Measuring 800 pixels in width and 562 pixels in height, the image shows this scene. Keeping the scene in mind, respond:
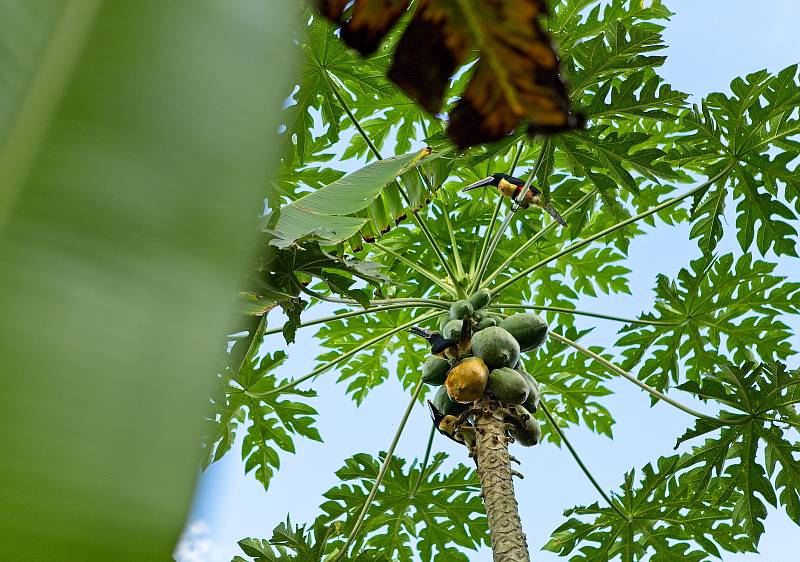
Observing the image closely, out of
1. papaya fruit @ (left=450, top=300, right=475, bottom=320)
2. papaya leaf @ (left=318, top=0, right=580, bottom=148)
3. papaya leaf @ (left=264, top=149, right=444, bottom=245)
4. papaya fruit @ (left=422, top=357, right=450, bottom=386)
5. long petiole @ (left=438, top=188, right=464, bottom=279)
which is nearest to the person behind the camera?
papaya leaf @ (left=318, top=0, right=580, bottom=148)

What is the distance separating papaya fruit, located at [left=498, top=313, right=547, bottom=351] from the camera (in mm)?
2908

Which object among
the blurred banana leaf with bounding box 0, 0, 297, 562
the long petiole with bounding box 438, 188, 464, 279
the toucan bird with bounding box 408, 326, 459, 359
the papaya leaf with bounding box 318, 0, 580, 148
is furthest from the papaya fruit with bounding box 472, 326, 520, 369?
the blurred banana leaf with bounding box 0, 0, 297, 562

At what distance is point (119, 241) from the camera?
8.4 inches

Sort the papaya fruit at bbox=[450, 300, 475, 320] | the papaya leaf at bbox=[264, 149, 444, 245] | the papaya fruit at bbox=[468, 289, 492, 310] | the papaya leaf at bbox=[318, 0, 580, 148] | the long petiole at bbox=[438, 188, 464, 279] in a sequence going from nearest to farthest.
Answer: the papaya leaf at bbox=[318, 0, 580, 148]
the papaya leaf at bbox=[264, 149, 444, 245]
the papaya fruit at bbox=[450, 300, 475, 320]
the papaya fruit at bbox=[468, 289, 492, 310]
the long petiole at bbox=[438, 188, 464, 279]

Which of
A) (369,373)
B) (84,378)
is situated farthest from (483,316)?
(84,378)

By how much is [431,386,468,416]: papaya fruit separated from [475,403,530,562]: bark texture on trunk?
0.52ft

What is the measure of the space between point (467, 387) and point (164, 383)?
96.3 inches

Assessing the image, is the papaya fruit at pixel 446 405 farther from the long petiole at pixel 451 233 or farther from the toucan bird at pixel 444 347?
the long petiole at pixel 451 233

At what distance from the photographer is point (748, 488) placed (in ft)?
10.5

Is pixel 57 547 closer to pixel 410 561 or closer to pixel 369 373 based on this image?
pixel 410 561

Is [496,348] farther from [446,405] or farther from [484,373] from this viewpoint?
[446,405]

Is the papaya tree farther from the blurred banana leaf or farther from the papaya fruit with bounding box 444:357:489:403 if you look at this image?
the blurred banana leaf

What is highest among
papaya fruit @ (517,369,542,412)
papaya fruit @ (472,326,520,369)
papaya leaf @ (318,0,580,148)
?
papaya fruit @ (472,326,520,369)

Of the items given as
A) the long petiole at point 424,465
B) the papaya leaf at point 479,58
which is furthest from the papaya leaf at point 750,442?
the papaya leaf at point 479,58
